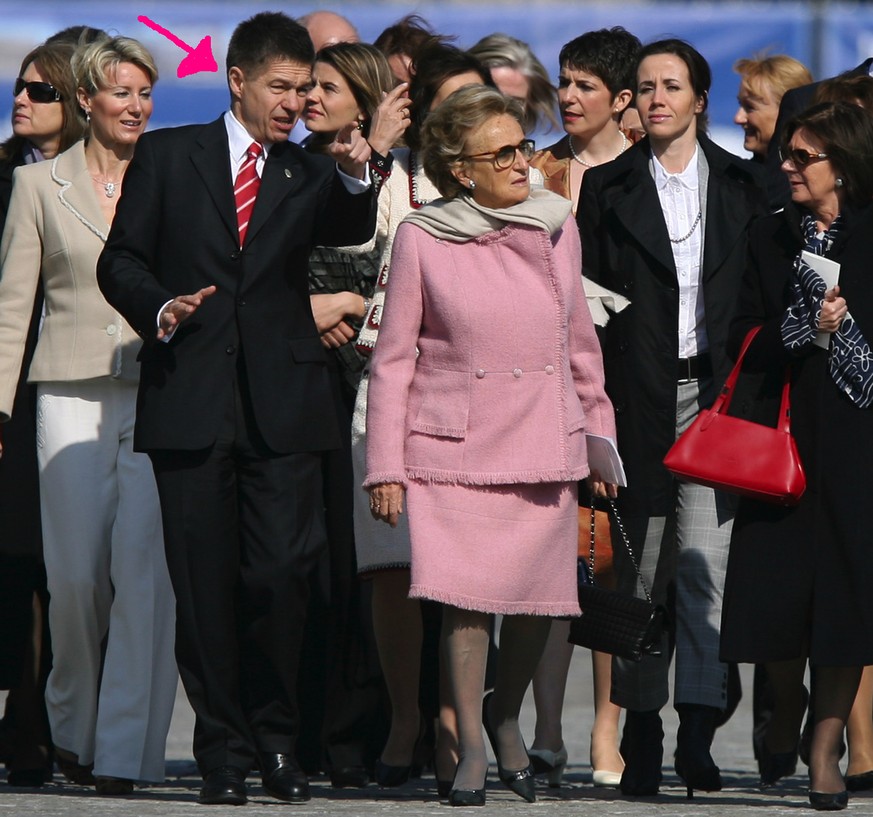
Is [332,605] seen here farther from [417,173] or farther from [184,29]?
[184,29]

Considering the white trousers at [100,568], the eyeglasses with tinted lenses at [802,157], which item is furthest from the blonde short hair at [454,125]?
the white trousers at [100,568]

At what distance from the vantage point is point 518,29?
37.8ft

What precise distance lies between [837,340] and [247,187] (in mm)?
1835

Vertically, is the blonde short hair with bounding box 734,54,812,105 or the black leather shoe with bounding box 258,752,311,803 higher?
the blonde short hair with bounding box 734,54,812,105

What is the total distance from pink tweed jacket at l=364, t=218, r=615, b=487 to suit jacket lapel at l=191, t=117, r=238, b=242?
513 mm

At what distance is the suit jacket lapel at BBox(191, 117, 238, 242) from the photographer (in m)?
6.99

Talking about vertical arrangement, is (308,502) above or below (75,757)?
above

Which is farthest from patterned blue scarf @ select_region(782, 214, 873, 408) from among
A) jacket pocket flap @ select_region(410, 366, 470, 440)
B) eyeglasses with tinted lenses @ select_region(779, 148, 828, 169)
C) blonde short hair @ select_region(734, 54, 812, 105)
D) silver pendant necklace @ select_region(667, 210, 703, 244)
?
blonde short hair @ select_region(734, 54, 812, 105)

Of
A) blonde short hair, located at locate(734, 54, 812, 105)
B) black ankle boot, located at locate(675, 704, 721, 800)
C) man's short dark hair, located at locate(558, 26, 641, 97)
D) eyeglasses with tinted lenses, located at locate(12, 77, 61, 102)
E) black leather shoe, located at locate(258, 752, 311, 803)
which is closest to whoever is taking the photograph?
black leather shoe, located at locate(258, 752, 311, 803)

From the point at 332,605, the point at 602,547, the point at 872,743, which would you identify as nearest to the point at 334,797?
the point at 332,605

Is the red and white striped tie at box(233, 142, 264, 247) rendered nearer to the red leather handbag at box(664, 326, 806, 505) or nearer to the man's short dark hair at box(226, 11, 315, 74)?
the man's short dark hair at box(226, 11, 315, 74)

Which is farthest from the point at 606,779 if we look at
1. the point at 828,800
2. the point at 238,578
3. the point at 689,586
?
the point at 238,578

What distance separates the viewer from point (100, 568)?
7543 millimetres

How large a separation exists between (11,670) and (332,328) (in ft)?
5.23
